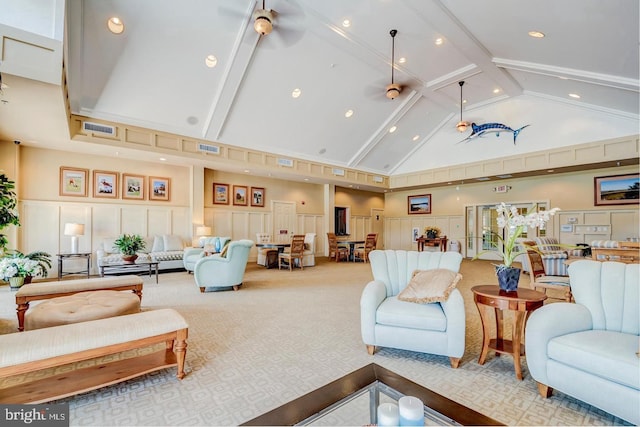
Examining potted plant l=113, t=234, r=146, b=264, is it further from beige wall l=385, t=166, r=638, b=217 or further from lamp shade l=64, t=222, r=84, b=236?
beige wall l=385, t=166, r=638, b=217

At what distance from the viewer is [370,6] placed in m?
4.71

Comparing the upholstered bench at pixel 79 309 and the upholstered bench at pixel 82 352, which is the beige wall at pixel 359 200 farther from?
the upholstered bench at pixel 82 352

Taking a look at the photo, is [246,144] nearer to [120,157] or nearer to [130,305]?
[120,157]

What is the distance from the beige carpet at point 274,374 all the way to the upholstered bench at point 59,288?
1.69ft

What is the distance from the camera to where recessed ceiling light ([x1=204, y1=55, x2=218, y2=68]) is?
5.39 metres

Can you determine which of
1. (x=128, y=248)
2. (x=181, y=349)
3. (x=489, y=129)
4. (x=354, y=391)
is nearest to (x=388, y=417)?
(x=354, y=391)

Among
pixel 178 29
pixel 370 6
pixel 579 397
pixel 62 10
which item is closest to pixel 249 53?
pixel 178 29

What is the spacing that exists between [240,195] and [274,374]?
7402mm

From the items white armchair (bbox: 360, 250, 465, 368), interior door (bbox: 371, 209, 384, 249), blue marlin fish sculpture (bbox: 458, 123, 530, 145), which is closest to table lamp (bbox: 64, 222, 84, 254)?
white armchair (bbox: 360, 250, 465, 368)

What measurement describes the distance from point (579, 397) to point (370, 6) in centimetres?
542

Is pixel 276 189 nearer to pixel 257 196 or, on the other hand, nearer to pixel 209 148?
pixel 257 196

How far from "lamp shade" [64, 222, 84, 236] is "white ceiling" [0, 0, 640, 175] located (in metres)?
2.07

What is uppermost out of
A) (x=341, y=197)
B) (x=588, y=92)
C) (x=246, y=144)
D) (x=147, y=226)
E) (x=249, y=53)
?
(x=249, y=53)

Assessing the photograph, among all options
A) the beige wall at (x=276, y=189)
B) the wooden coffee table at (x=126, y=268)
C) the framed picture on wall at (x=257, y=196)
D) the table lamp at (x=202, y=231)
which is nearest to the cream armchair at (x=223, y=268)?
the wooden coffee table at (x=126, y=268)
